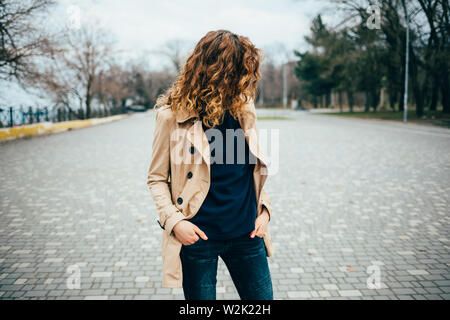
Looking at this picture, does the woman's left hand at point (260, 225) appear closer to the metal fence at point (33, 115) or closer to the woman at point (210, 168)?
the woman at point (210, 168)

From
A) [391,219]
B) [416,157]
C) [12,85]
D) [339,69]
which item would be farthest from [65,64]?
[339,69]

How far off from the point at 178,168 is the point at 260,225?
530 mm

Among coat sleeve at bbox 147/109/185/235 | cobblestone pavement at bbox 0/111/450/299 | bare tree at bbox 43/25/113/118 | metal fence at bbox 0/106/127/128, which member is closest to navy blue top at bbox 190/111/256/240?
coat sleeve at bbox 147/109/185/235

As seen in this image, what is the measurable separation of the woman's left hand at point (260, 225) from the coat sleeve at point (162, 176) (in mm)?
392

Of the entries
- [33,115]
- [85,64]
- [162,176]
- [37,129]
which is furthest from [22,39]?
[162,176]

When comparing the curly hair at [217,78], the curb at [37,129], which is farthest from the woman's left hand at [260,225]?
the curb at [37,129]

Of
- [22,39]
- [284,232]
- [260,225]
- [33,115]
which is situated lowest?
[284,232]

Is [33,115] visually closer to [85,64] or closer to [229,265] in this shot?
[85,64]

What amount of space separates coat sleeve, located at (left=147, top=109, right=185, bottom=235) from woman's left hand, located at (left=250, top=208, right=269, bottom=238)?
0.39 meters

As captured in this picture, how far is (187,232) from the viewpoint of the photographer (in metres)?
1.67

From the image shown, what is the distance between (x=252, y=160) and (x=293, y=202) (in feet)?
14.2
